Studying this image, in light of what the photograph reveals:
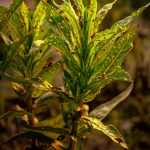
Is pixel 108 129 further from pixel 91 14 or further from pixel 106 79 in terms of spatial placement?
pixel 91 14

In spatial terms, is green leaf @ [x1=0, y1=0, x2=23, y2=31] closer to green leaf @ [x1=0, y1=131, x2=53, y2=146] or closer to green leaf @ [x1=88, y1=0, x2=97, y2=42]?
green leaf @ [x1=88, y1=0, x2=97, y2=42]

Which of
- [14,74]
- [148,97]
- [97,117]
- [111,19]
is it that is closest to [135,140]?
[148,97]

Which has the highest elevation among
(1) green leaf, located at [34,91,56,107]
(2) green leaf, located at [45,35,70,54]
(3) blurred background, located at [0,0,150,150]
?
(2) green leaf, located at [45,35,70,54]

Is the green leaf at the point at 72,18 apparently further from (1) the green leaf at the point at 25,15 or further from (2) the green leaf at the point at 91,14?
(1) the green leaf at the point at 25,15

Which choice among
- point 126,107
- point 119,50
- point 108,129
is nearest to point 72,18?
point 119,50

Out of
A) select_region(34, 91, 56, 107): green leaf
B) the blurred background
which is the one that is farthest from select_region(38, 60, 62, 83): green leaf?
the blurred background

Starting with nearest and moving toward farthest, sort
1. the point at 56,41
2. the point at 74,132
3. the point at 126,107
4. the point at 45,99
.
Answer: the point at 56,41
the point at 74,132
the point at 45,99
the point at 126,107

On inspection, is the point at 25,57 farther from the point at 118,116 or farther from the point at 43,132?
the point at 118,116

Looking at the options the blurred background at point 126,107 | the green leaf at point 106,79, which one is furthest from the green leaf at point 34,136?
the blurred background at point 126,107
